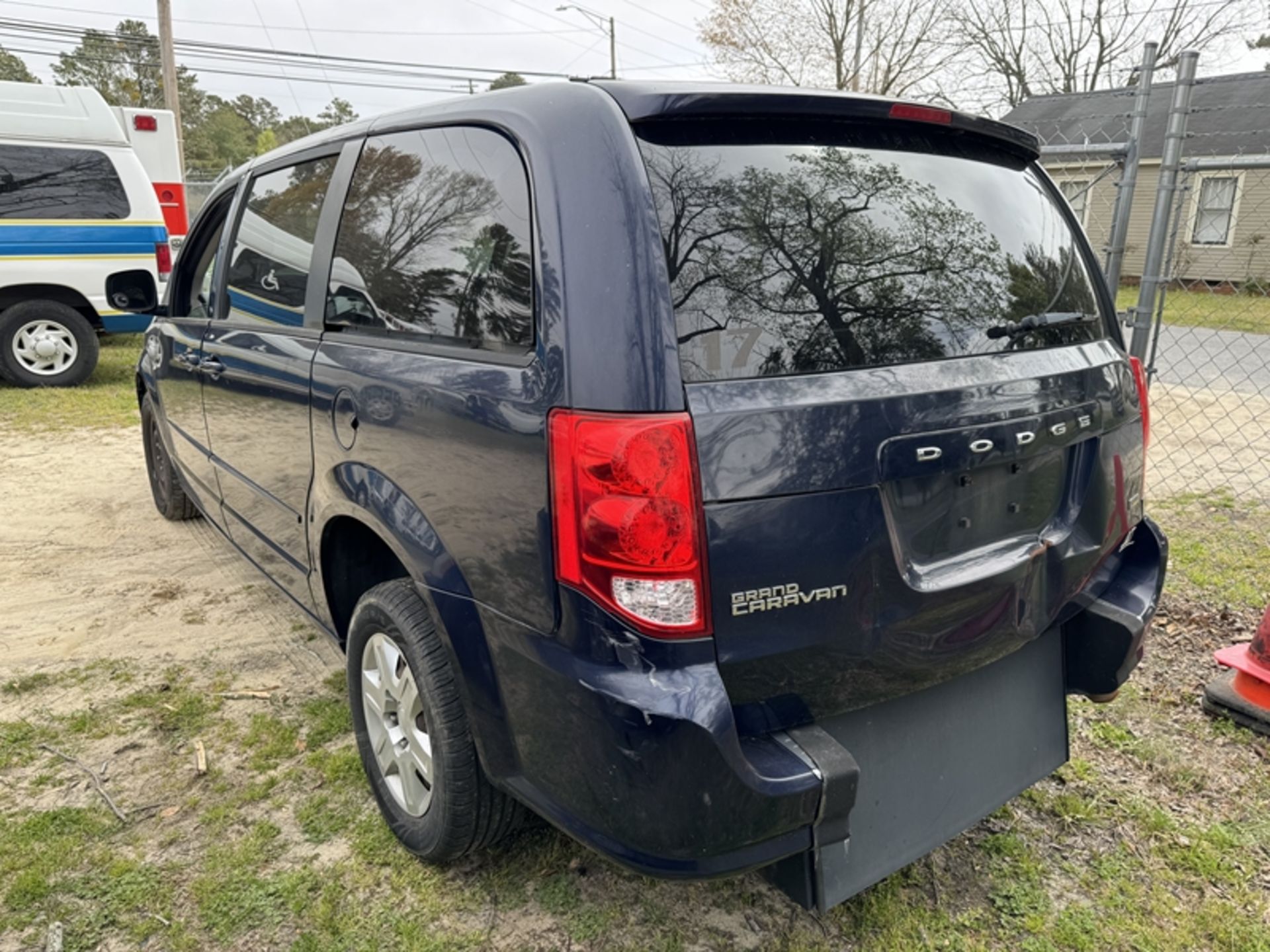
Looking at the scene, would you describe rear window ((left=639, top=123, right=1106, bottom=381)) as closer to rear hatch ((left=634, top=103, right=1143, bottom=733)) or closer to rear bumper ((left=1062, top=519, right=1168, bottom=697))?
rear hatch ((left=634, top=103, right=1143, bottom=733))

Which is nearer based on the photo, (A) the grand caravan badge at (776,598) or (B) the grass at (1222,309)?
(A) the grand caravan badge at (776,598)

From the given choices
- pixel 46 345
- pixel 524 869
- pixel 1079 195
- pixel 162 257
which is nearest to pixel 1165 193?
pixel 1079 195

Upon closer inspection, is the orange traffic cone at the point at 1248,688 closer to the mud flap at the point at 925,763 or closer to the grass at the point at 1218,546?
the grass at the point at 1218,546

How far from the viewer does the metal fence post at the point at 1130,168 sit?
4.00m

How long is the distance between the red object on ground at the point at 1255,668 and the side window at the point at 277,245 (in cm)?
314

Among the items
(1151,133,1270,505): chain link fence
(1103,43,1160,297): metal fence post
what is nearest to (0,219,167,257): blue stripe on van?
(1103,43,1160,297): metal fence post

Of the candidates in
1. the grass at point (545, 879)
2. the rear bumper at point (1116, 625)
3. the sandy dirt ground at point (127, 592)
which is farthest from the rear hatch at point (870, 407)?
the sandy dirt ground at point (127, 592)

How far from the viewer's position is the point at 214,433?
3389 millimetres

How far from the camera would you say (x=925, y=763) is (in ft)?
6.45

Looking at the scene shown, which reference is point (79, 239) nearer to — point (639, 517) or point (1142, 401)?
point (639, 517)

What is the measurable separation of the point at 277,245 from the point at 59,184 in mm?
7510

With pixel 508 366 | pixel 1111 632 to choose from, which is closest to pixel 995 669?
pixel 1111 632

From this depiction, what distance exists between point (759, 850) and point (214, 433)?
2.66m

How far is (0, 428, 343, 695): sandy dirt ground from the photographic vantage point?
138 inches
